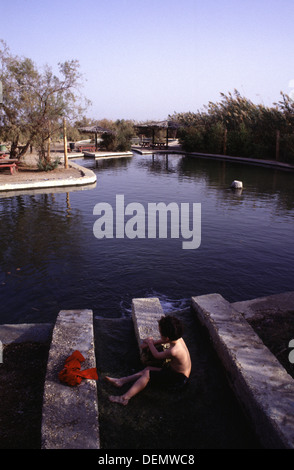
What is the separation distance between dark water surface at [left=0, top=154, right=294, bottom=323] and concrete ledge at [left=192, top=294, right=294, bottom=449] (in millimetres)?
1863

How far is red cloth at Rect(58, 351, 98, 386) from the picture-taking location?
3.67 m

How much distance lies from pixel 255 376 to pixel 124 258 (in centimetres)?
540

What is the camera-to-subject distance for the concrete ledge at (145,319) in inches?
185

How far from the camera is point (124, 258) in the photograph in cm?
872

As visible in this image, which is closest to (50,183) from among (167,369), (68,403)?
(167,369)

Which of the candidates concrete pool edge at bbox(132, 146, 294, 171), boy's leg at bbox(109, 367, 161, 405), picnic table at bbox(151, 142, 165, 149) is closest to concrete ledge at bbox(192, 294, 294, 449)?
boy's leg at bbox(109, 367, 161, 405)

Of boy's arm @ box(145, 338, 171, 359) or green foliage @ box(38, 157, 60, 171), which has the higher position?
green foliage @ box(38, 157, 60, 171)

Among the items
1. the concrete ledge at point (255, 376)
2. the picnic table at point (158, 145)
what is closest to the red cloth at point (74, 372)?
the concrete ledge at point (255, 376)

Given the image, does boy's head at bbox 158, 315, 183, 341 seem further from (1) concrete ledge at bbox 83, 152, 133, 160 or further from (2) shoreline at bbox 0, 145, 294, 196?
(1) concrete ledge at bbox 83, 152, 133, 160

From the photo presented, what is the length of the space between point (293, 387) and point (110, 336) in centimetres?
261

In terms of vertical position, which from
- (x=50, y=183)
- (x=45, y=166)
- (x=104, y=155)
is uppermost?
(x=104, y=155)

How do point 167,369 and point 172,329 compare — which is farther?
point 167,369

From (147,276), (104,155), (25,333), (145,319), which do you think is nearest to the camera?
(25,333)

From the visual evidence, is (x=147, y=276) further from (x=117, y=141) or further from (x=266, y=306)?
(x=117, y=141)
